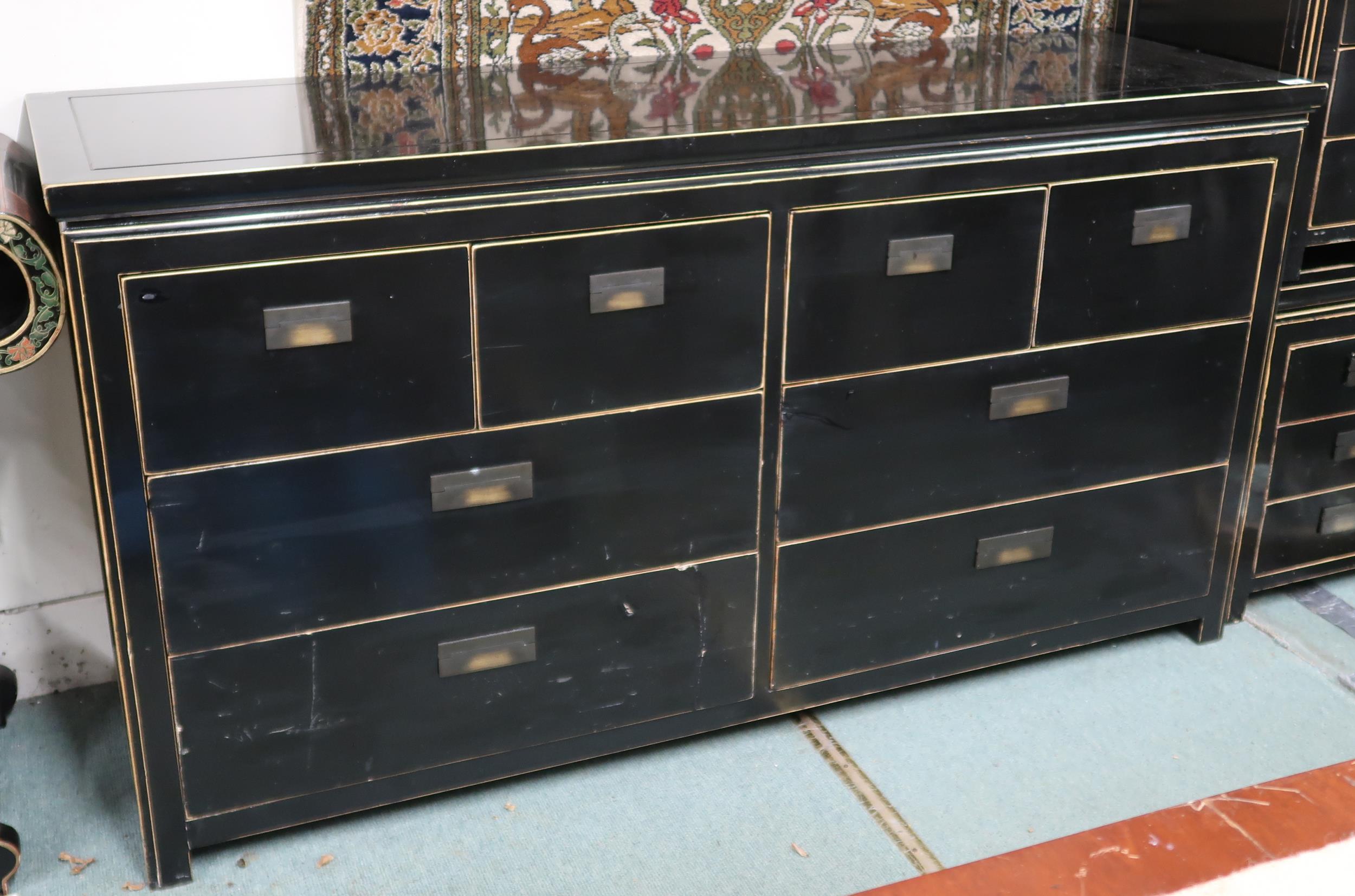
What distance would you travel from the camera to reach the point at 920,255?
1901mm

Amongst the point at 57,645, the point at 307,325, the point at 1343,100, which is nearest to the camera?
the point at 307,325

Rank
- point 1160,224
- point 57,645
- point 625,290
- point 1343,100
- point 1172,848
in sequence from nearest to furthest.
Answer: point 1172,848 < point 625,290 < point 1160,224 < point 1343,100 < point 57,645

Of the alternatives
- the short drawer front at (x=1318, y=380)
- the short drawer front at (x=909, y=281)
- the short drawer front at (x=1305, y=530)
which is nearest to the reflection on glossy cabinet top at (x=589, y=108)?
the short drawer front at (x=909, y=281)

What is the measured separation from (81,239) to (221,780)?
761 millimetres

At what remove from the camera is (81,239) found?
1.51 meters

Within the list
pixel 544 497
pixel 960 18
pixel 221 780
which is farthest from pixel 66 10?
pixel 960 18

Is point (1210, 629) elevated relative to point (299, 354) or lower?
lower

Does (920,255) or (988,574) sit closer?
(920,255)

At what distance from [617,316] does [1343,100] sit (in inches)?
50.3

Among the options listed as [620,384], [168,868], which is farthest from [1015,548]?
[168,868]

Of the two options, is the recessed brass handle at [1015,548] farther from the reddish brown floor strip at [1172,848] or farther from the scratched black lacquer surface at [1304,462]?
the reddish brown floor strip at [1172,848]

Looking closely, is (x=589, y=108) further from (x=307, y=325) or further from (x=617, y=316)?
(x=307, y=325)

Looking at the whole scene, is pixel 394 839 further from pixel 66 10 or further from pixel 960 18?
pixel 960 18

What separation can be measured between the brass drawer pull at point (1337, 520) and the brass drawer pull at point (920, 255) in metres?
1.07
